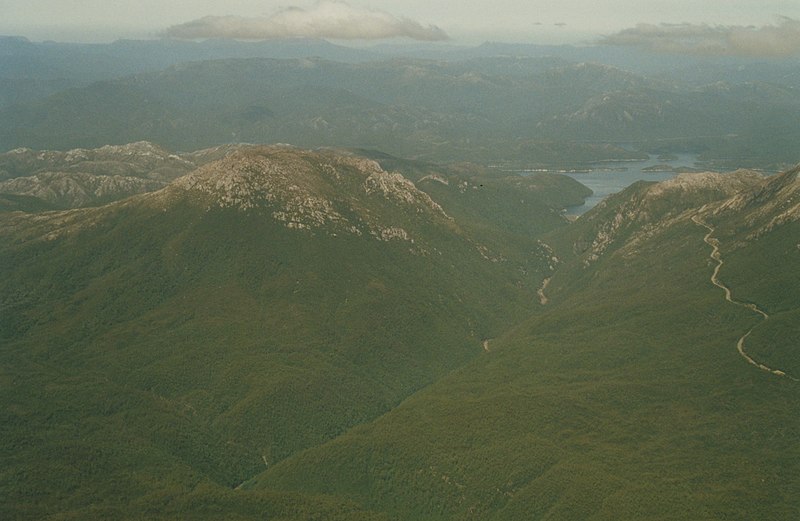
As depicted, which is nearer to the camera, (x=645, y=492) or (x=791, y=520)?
(x=791, y=520)

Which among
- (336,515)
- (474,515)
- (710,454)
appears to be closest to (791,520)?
(710,454)

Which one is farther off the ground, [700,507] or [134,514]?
[700,507]

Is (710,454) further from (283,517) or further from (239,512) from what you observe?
(239,512)

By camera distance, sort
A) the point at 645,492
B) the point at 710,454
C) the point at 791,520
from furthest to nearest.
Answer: the point at 710,454 → the point at 645,492 → the point at 791,520

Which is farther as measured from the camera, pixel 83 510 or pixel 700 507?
pixel 83 510

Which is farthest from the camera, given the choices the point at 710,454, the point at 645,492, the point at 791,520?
the point at 710,454

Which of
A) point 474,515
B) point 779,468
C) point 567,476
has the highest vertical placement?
point 779,468

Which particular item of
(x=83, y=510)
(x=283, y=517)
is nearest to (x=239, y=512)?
(x=283, y=517)

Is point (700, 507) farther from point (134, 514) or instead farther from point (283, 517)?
point (134, 514)

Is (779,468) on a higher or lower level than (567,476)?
higher
